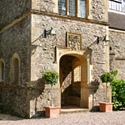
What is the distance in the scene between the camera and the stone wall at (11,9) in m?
11.2

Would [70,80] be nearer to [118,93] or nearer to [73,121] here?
[118,93]

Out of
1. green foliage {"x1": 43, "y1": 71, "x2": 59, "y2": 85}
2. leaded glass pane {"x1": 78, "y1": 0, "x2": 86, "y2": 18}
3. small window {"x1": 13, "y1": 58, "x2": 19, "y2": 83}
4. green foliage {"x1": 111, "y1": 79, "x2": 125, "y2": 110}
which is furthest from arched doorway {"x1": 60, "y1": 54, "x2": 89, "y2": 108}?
green foliage {"x1": 43, "y1": 71, "x2": 59, "y2": 85}

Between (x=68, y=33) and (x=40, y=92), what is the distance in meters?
3.12

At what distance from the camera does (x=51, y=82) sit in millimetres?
10148

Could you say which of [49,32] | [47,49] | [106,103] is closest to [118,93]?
[106,103]

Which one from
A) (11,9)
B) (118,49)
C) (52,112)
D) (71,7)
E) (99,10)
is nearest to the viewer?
(52,112)

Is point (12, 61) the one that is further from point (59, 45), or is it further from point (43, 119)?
point (43, 119)

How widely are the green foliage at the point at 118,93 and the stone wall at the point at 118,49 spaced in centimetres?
351

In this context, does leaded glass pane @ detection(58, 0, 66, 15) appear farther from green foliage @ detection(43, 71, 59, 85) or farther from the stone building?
green foliage @ detection(43, 71, 59, 85)

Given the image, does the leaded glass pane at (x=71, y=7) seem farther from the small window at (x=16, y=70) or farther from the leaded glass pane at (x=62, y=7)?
the small window at (x=16, y=70)

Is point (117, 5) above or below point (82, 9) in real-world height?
above

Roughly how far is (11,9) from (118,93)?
7297 mm

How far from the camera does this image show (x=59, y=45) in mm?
11047

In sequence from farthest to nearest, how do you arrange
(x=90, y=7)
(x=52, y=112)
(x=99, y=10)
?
(x=99, y=10) < (x=90, y=7) < (x=52, y=112)
